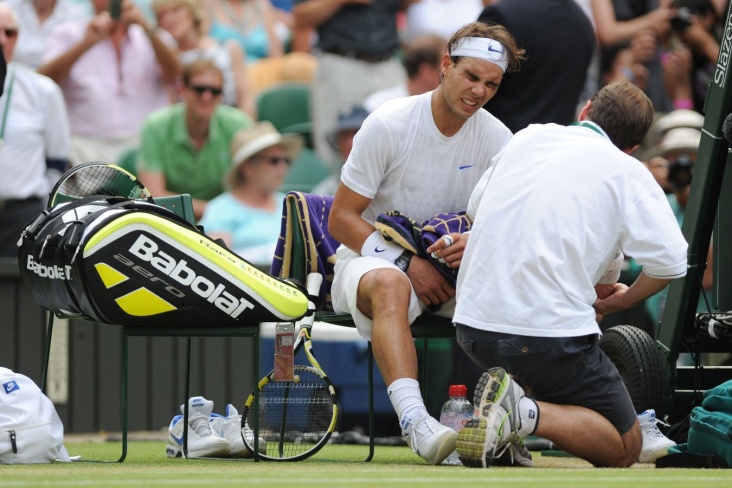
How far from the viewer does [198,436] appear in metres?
5.80

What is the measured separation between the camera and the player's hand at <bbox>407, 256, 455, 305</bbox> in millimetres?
5348

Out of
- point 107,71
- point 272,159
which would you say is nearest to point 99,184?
point 272,159

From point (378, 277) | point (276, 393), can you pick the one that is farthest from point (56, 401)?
point (378, 277)

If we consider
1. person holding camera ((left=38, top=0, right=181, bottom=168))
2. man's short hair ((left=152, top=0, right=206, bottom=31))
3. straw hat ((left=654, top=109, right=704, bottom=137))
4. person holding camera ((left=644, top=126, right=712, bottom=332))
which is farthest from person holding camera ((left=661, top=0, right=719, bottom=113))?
person holding camera ((left=38, top=0, right=181, bottom=168))

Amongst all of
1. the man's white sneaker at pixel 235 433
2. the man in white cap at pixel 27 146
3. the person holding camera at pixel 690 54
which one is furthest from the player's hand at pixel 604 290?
the person holding camera at pixel 690 54

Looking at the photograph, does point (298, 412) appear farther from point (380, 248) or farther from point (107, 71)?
point (107, 71)

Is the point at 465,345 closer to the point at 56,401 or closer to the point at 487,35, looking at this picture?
the point at 487,35

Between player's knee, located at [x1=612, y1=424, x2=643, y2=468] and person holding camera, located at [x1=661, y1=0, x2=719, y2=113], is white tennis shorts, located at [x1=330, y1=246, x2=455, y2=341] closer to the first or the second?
player's knee, located at [x1=612, y1=424, x2=643, y2=468]

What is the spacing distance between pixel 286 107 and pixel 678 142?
3210 millimetres

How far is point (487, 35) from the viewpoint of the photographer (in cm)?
549

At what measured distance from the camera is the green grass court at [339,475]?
3.94 meters

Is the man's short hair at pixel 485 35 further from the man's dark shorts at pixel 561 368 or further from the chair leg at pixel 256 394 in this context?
the chair leg at pixel 256 394

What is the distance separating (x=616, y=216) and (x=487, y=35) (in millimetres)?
990

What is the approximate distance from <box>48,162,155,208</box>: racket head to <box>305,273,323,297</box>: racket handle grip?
74 centimetres
